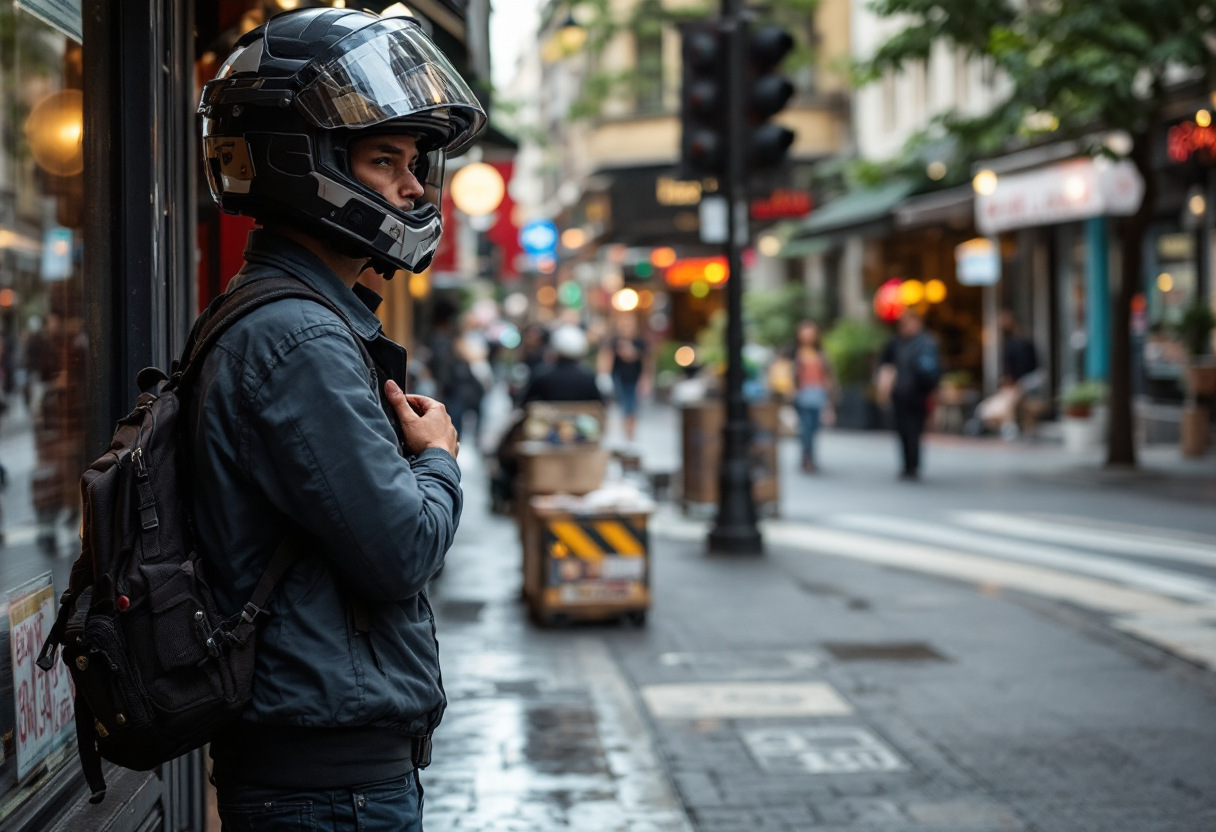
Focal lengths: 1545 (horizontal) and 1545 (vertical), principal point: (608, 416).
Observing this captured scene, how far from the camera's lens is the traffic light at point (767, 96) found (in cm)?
1149

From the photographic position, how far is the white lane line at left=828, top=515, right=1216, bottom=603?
9.95 metres

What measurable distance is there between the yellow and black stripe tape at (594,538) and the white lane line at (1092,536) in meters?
4.60

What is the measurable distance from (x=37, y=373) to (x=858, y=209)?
2571 cm

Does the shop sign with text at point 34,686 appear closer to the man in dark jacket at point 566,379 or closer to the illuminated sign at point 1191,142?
the man in dark jacket at point 566,379

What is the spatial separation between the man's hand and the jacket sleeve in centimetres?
16

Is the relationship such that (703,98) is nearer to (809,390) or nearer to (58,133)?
(809,390)

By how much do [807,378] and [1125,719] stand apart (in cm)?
1219

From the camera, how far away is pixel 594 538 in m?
8.68

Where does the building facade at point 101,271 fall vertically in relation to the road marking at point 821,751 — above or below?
above

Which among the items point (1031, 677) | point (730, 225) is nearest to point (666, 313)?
point (730, 225)

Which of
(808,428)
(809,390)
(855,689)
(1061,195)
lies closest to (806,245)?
(1061,195)

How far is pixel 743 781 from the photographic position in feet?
18.5

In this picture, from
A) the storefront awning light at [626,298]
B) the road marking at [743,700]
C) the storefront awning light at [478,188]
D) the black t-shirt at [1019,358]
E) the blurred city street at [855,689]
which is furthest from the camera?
the storefront awning light at [626,298]

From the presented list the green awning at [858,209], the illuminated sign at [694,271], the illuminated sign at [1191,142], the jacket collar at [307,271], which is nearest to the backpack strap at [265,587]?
the jacket collar at [307,271]
